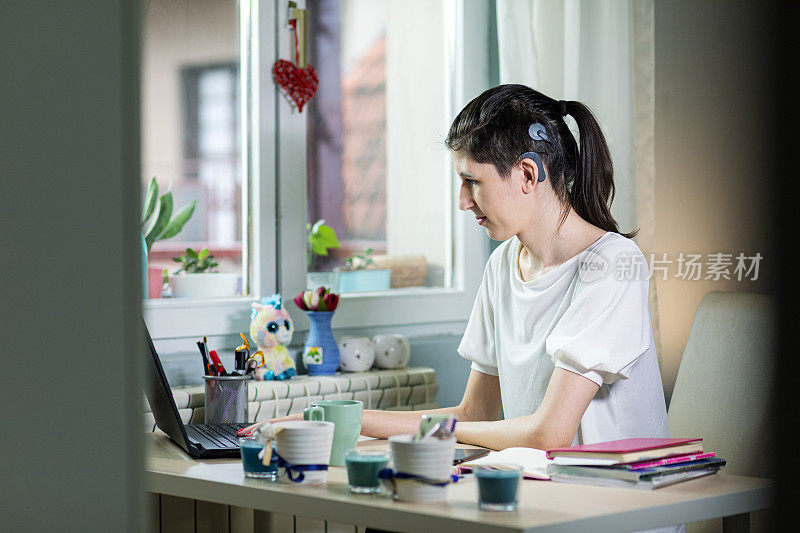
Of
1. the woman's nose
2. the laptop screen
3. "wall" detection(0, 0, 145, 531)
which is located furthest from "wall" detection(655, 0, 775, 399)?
"wall" detection(0, 0, 145, 531)

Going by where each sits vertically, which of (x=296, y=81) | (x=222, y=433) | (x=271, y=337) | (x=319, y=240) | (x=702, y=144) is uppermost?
(x=296, y=81)

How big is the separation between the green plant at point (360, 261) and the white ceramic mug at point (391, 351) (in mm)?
237

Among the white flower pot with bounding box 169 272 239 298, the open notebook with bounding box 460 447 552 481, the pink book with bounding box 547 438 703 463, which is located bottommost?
the open notebook with bounding box 460 447 552 481

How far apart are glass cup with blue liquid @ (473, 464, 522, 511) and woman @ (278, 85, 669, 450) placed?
1.46 feet

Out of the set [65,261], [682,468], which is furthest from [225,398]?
[65,261]

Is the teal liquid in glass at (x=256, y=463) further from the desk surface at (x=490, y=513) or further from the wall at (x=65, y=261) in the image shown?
the wall at (x=65, y=261)

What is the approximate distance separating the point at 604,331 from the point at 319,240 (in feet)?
3.10

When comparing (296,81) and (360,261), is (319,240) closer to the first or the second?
(360,261)

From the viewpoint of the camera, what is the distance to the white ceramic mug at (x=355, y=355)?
204cm

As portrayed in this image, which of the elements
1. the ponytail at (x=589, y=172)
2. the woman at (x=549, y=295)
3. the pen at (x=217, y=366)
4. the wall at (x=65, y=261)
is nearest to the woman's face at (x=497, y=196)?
the woman at (x=549, y=295)

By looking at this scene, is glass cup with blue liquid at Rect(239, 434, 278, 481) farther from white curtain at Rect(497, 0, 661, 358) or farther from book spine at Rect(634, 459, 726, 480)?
white curtain at Rect(497, 0, 661, 358)

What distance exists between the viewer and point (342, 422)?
1238 mm

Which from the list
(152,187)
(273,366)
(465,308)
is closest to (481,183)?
(273,366)

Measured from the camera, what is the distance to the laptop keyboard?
137 cm
